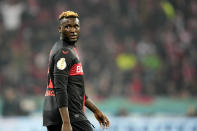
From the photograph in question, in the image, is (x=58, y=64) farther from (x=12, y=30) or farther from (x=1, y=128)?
(x=12, y=30)

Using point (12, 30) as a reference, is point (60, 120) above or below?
below

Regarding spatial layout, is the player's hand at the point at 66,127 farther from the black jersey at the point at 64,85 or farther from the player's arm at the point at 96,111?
the player's arm at the point at 96,111

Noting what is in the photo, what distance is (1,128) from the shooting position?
1012 cm

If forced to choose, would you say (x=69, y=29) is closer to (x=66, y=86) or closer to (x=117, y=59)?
(x=66, y=86)

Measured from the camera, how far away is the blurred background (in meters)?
10.3

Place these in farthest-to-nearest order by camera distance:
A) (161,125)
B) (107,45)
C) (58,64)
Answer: (107,45), (161,125), (58,64)

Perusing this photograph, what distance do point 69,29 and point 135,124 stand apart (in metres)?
6.70

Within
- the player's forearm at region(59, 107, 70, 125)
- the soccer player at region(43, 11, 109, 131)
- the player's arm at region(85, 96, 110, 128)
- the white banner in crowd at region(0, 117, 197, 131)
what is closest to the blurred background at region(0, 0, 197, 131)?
the white banner in crowd at region(0, 117, 197, 131)

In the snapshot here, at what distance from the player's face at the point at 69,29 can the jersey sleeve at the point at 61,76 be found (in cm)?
19

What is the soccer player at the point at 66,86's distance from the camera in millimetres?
3307

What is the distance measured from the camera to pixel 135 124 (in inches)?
390

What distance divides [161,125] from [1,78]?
14.2ft

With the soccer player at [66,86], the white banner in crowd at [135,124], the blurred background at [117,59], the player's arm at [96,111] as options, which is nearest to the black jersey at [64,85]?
the soccer player at [66,86]

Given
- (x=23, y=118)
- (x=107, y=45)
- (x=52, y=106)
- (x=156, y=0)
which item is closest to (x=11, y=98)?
(x=23, y=118)
